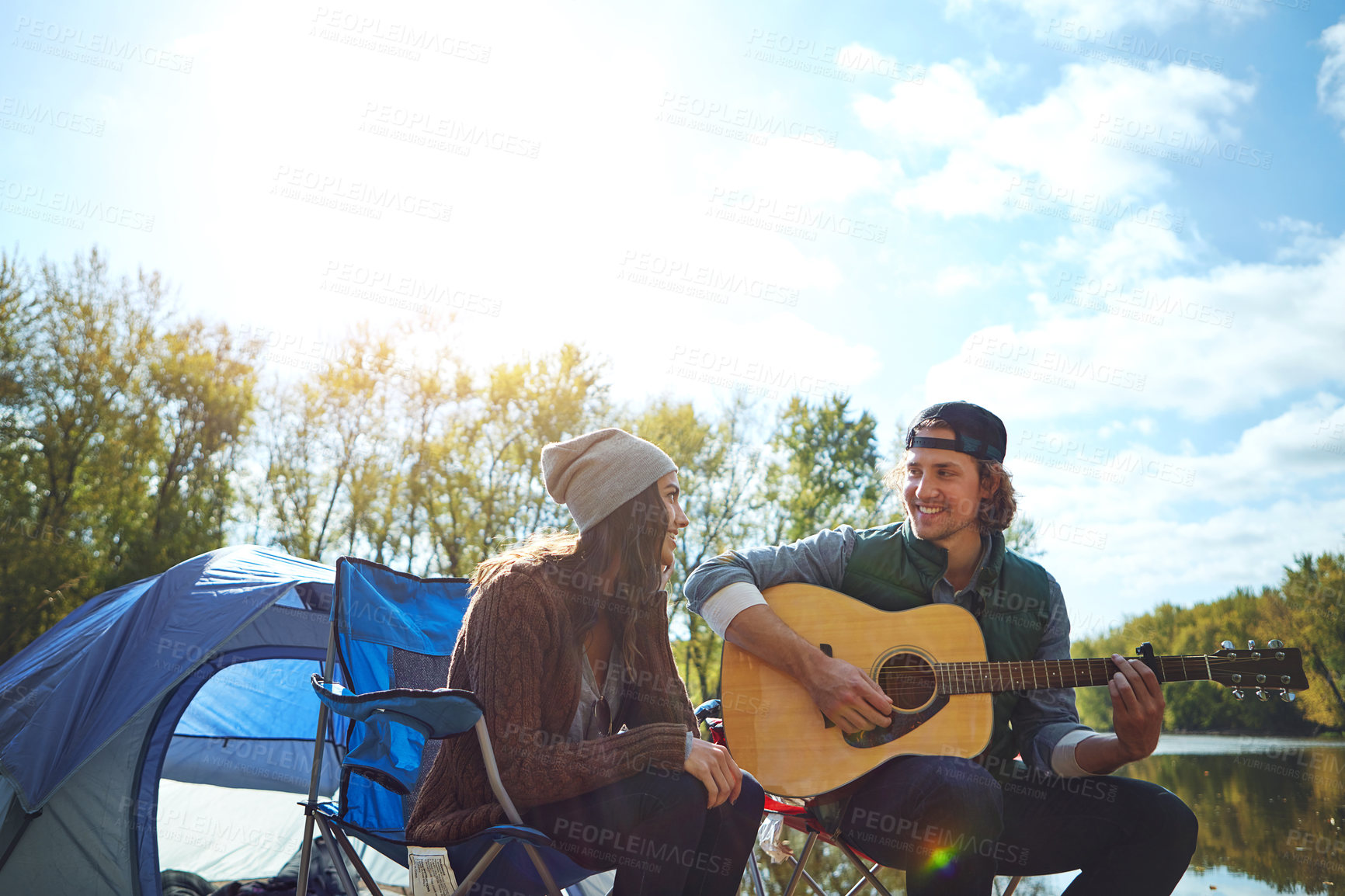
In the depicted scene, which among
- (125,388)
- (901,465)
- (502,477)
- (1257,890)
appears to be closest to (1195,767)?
(1257,890)

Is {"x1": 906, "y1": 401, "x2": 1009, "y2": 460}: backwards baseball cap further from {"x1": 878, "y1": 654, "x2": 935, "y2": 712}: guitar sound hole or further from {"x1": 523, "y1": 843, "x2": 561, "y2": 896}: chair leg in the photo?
{"x1": 523, "y1": 843, "x2": 561, "y2": 896}: chair leg

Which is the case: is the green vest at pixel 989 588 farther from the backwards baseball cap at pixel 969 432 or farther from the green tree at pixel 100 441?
the green tree at pixel 100 441

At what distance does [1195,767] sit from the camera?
30.2ft

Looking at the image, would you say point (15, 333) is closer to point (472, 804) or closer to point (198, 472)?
point (198, 472)

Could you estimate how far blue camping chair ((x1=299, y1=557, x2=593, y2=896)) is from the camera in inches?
57.0

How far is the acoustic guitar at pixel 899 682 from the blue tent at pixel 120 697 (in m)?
1.78

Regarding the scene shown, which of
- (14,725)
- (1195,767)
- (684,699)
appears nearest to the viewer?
(684,699)

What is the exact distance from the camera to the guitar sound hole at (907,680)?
1.97 m

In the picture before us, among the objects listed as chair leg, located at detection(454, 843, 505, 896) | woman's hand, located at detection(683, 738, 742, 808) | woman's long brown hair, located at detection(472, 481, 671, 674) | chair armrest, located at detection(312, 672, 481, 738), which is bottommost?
chair leg, located at detection(454, 843, 505, 896)

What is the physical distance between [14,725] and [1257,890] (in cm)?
482

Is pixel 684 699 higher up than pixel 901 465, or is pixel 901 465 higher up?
pixel 901 465

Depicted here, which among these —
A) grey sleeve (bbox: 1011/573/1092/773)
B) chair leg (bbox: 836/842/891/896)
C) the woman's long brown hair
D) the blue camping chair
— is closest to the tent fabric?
the blue camping chair

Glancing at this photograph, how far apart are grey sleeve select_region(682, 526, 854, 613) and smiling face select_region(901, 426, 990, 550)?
0.71ft

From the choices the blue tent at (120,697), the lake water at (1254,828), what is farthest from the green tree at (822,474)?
the blue tent at (120,697)
